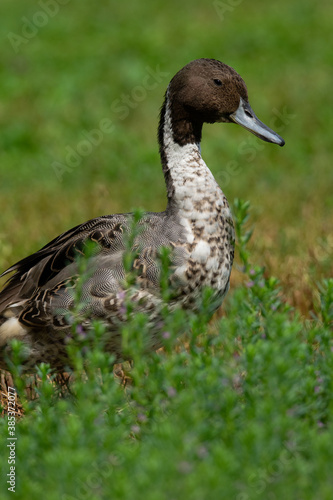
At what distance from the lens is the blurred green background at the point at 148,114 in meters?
6.06

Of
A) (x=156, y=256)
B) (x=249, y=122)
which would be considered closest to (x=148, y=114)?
(x=249, y=122)

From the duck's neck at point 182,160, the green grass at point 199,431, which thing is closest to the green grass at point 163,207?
the green grass at point 199,431

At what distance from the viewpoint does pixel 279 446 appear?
233cm

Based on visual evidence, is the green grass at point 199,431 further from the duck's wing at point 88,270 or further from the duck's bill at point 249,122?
the duck's bill at point 249,122

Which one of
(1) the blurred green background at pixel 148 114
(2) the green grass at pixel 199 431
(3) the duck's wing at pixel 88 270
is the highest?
(2) the green grass at pixel 199 431

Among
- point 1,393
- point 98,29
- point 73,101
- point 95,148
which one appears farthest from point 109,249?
point 98,29

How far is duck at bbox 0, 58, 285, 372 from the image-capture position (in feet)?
11.5

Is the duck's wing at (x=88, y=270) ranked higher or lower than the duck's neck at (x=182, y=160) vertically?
lower

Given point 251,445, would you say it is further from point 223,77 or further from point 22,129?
point 22,129

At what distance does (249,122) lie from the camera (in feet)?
12.9

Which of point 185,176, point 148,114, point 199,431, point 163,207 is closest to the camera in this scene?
point 199,431

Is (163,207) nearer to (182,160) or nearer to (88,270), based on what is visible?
(182,160)

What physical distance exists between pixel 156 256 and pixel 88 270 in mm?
303

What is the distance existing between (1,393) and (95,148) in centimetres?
462
